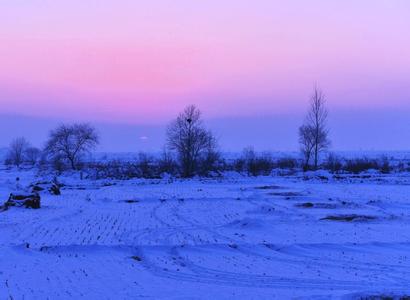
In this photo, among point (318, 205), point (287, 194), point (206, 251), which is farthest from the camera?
point (287, 194)

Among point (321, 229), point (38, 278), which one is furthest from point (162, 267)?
point (321, 229)

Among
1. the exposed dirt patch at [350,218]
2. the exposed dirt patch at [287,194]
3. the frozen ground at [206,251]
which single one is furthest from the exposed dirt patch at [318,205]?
the exposed dirt patch at [287,194]

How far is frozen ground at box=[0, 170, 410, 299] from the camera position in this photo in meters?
7.90

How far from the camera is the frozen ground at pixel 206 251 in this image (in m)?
7.90

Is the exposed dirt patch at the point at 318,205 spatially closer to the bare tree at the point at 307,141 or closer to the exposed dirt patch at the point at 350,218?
the exposed dirt patch at the point at 350,218

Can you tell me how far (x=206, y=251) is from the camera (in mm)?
11453

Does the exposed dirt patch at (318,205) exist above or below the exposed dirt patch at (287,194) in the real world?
below

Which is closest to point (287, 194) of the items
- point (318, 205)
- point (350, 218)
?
point (318, 205)

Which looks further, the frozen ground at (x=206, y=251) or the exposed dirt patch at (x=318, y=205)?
the exposed dirt patch at (x=318, y=205)

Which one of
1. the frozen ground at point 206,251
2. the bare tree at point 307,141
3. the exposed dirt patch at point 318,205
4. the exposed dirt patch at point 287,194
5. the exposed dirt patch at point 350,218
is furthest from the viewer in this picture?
the bare tree at point 307,141

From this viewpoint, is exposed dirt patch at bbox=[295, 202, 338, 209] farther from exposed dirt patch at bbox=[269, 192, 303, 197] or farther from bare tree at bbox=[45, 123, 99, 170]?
bare tree at bbox=[45, 123, 99, 170]

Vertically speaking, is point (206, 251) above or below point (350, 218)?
below

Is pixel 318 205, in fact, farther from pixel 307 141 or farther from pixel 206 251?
pixel 307 141

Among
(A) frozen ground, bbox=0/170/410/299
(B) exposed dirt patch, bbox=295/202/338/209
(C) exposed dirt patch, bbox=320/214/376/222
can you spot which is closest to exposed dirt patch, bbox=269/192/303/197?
(B) exposed dirt patch, bbox=295/202/338/209
